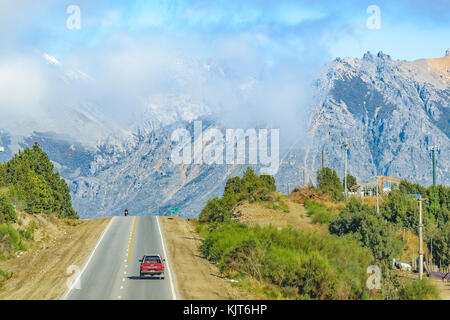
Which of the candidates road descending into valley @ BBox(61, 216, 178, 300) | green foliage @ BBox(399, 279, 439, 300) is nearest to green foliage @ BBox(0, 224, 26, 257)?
road descending into valley @ BBox(61, 216, 178, 300)

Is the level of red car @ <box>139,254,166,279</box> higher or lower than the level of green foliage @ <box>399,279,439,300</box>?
higher

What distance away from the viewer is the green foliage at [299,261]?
4294 centimetres

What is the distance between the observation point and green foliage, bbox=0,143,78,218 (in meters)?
81.2

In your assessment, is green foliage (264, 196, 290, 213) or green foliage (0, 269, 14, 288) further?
green foliage (264, 196, 290, 213)

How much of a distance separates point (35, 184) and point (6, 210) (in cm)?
1551

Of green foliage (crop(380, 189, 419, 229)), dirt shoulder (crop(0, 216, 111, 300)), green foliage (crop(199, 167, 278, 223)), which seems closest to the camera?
dirt shoulder (crop(0, 216, 111, 300))

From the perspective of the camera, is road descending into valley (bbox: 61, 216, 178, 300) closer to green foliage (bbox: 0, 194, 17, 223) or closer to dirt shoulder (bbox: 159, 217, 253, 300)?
dirt shoulder (bbox: 159, 217, 253, 300)

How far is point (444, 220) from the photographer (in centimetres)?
10006

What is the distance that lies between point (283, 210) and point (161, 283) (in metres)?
48.0

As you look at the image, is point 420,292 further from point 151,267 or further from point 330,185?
point 330,185

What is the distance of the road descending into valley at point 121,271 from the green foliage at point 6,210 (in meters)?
9.37

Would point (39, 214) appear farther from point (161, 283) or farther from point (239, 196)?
point (161, 283)

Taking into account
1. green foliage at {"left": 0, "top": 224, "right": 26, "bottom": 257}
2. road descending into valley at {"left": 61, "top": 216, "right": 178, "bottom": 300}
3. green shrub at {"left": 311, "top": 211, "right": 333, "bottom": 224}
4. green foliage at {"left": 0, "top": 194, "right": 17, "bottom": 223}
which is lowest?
road descending into valley at {"left": 61, "top": 216, "right": 178, "bottom": 300}

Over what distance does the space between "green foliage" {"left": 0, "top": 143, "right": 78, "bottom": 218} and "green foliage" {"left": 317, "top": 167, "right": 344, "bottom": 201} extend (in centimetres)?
4177
